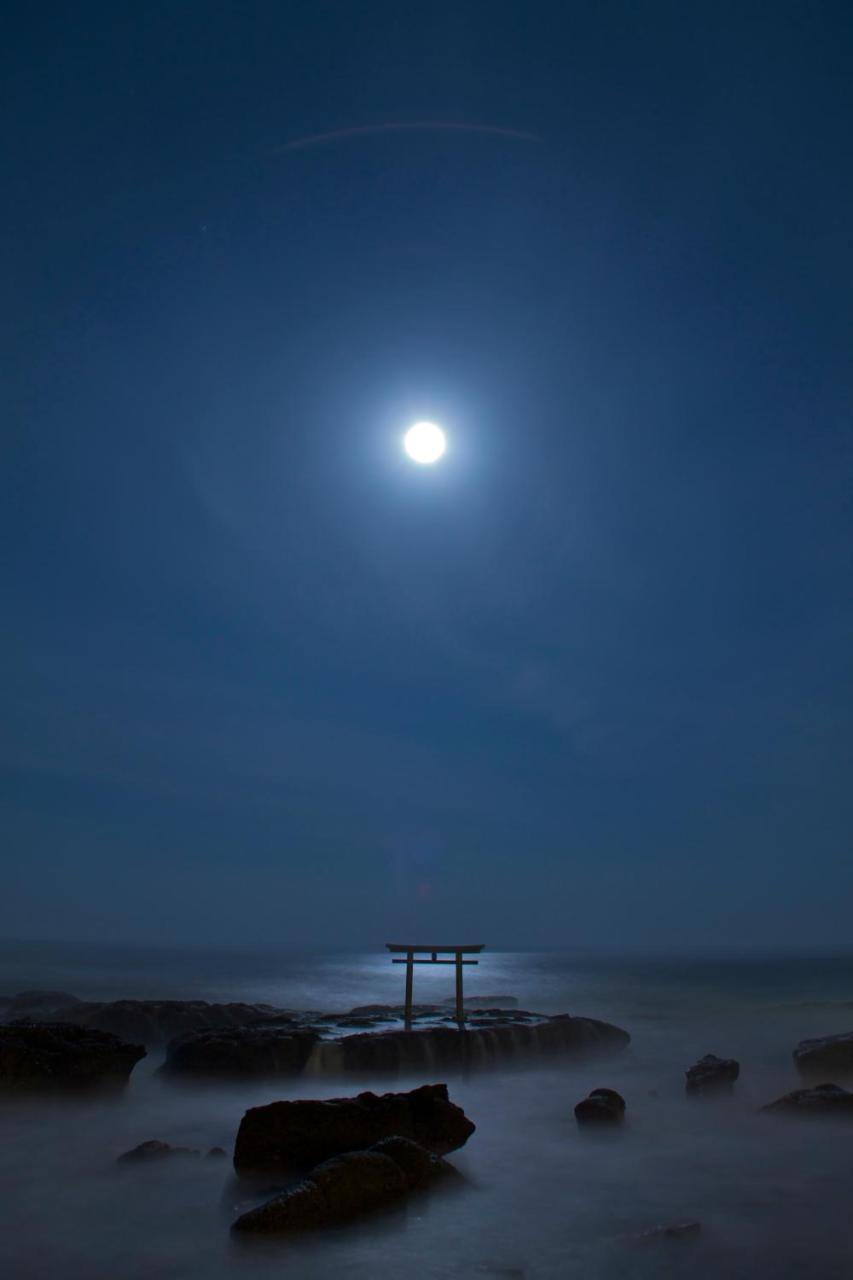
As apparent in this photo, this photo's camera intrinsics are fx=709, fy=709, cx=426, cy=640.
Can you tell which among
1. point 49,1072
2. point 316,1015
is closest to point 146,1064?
point 49,1072

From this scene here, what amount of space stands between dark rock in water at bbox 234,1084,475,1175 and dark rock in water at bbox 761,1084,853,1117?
9.57 meters

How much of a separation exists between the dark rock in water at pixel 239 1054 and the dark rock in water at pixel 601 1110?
838cm

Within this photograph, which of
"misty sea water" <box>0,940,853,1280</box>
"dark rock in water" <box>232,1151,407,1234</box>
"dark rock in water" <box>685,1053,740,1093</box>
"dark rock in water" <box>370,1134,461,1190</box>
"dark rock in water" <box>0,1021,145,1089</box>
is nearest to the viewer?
"misty sea water" <box>0,940,853,1280</box>

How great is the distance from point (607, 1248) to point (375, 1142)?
148 inches

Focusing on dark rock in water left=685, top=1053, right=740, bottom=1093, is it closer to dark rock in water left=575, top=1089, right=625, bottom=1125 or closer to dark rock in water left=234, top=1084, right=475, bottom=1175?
dark rock in water left=575, top=1089, right=625, bottom=1125

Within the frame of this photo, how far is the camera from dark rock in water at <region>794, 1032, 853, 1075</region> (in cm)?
2319

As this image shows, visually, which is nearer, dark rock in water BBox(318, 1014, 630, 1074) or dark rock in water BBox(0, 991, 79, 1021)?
dark rock in water BBox(318, 1014, 630, 1074)

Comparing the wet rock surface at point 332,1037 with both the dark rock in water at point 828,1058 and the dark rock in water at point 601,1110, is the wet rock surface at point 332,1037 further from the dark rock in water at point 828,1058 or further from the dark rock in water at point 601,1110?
the dark rock in water at point 828,1058

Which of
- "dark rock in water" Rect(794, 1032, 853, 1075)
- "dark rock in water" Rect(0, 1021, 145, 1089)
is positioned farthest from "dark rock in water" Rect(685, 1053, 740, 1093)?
"dark rock in water" Rect(0, 1021, 145, 1089)

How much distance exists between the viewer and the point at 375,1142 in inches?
438

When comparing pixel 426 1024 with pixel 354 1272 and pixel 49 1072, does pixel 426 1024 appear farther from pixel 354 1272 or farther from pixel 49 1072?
pixel 354 1272

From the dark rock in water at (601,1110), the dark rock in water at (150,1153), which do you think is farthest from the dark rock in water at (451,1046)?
the dark rock in water at (150,1153)

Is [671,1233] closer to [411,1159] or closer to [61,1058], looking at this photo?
[411,1159]

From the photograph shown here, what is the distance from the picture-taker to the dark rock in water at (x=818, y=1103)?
15.6 metres
